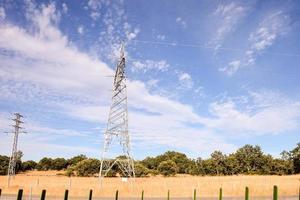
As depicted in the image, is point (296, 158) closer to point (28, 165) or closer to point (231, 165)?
point (231, 165)

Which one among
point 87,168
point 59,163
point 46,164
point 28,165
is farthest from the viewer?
point 46,164

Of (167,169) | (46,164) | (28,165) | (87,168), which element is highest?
(167,169)

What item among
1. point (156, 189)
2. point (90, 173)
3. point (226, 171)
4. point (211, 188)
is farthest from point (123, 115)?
point (226, 171)

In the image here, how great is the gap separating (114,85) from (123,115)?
3754mm

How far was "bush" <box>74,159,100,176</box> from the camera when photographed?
7006 centimetres

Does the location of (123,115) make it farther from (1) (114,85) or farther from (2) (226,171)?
(2) (226,171)

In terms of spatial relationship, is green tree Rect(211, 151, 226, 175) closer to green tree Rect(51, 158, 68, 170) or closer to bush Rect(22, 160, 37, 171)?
green tree Rect(51, 158, 68, 170)

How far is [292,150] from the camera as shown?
3701 inches

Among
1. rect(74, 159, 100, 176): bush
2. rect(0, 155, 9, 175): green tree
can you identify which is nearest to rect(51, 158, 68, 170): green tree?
rect(0, 155, 9, 175): green tree

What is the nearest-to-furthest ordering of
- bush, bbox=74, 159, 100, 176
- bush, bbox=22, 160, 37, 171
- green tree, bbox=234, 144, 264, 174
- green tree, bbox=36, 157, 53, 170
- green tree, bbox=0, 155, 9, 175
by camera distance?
bush, bbox=74, 159, 100, 176, green tree, bbox=0, 155, 9, 175, green tree, bbox=234, 144, 264, 174, bush, bbox=22, 160, 37, 171, green tree, bbox=36, 157, 53, 170

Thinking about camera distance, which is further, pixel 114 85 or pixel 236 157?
pixel 236 157

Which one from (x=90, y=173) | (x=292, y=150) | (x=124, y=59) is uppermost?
(x=124, y=59)

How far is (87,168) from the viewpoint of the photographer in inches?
2795

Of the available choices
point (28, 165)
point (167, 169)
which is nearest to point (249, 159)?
point (167, 169)
